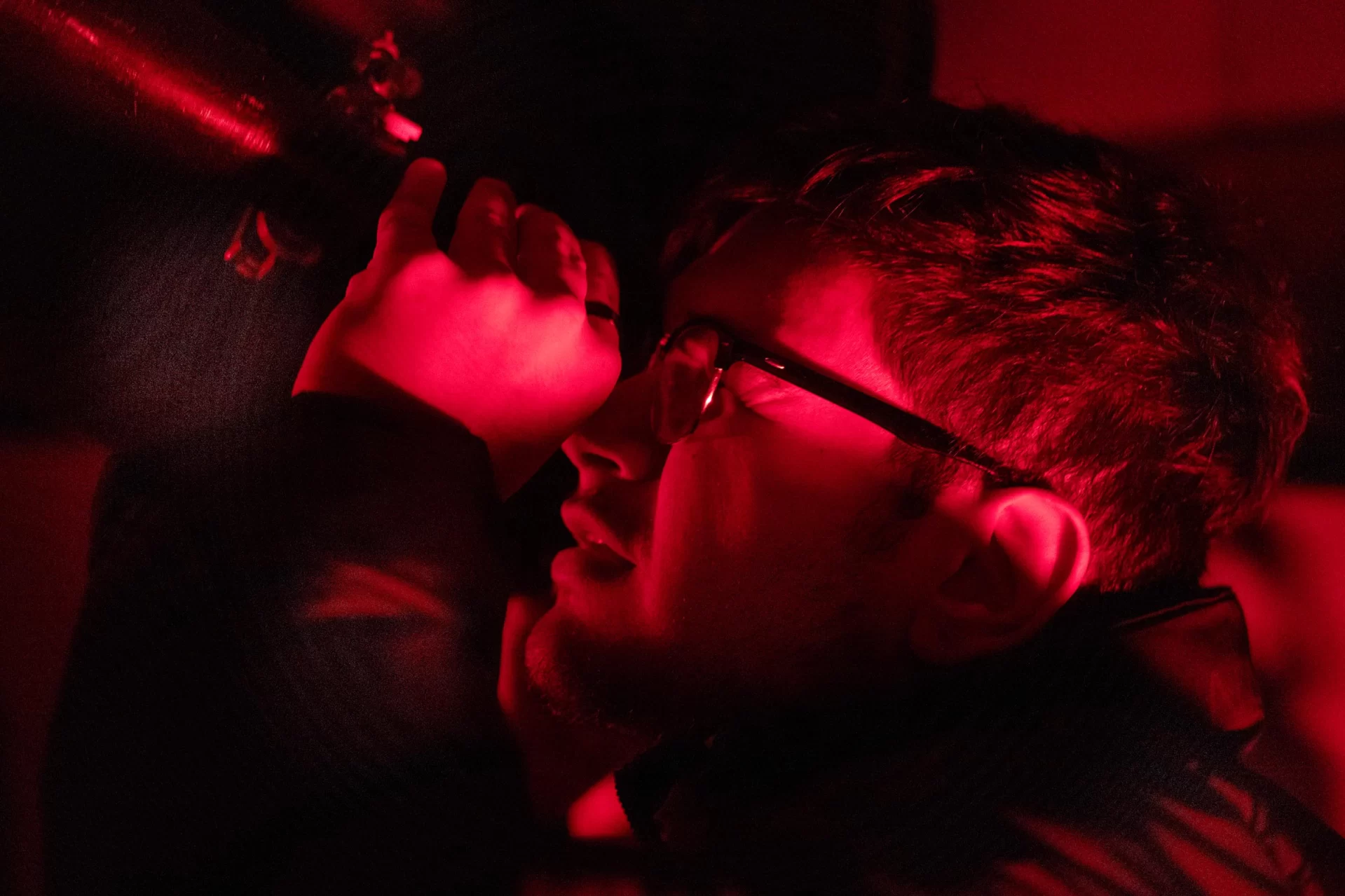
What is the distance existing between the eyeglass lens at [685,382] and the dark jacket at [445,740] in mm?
152

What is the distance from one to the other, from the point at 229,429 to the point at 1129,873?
715 mm

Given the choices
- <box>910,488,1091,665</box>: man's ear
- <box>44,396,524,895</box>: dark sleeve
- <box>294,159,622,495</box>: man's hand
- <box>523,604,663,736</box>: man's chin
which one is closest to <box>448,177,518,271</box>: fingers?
<box>294,159,622,495</box>: man's hand

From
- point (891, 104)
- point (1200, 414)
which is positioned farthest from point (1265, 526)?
point (891, 104)

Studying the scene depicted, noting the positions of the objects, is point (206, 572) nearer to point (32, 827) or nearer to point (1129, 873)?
point (32, 827)

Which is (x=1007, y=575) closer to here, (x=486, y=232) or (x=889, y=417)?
(x=889, y=417)

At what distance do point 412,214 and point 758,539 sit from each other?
0.38 m

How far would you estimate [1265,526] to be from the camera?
30.7 inches

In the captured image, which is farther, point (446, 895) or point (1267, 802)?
point (1267, 802)

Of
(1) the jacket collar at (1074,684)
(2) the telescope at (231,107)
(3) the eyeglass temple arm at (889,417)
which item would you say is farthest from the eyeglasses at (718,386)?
(2) the telescope at (231,107)

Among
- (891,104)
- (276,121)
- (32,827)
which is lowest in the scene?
(32,827)

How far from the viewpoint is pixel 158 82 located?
55 cm

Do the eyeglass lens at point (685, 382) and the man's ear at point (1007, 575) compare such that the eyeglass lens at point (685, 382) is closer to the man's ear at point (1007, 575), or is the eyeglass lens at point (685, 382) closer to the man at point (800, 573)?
the man at point (800, 573)

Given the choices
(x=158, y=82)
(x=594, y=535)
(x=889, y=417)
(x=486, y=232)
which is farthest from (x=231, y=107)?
Answer: (x=889, y=417)

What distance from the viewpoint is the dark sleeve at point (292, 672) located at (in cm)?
52
